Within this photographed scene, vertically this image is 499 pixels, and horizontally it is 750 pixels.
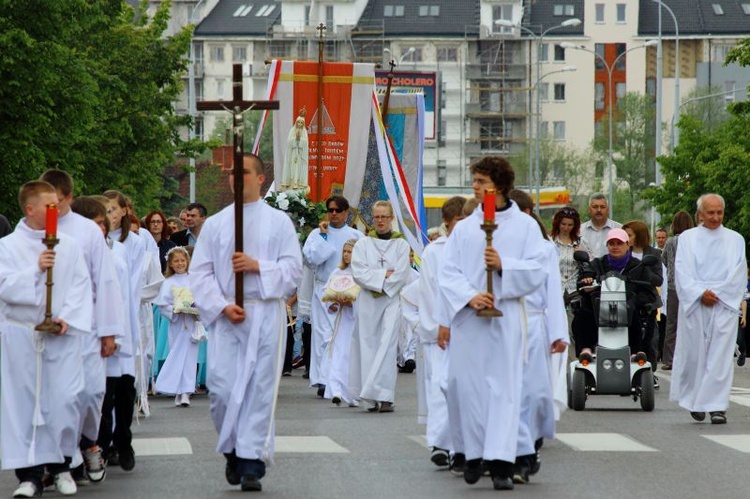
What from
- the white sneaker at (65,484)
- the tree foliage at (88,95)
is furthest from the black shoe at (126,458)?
the tree foliage at (88,95)

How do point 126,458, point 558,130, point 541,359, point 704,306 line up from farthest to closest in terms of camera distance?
point 558,130 < point 704,306 < point 126,458 < point 541,359

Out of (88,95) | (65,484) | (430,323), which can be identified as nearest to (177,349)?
(430,323)

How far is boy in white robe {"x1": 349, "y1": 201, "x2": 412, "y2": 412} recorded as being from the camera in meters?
18.3

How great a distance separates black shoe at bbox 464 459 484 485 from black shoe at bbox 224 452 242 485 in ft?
4.17

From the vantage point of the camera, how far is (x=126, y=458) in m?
12.8

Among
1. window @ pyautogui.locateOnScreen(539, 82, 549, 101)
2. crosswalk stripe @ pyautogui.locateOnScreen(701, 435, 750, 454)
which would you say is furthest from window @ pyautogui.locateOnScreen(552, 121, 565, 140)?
crosswalk stripe @ pyautogui.locateOnScreen(701, 435, 750, 454)

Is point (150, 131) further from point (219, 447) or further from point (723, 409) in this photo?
point (219, 447)

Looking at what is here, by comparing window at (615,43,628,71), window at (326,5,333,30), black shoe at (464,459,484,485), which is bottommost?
black shoe at (464,459,484,485)

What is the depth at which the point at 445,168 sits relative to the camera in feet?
446

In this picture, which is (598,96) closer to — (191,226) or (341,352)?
(191,226)

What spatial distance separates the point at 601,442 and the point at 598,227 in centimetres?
520

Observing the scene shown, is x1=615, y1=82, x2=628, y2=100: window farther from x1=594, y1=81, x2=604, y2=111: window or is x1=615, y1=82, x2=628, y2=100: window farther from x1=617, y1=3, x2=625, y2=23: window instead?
x1=617, y1=3, x2=625, y2=23: window

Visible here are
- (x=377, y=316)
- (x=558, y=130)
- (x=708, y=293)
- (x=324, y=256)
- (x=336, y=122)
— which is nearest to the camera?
(x=708, y=293)

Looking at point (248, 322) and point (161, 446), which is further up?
point (248, 322)
